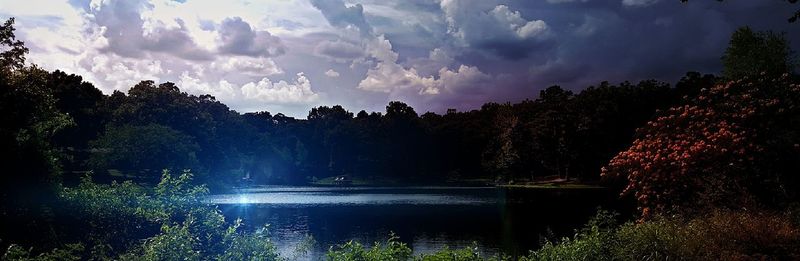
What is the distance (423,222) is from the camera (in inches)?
1534

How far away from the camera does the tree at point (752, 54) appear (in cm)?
6819

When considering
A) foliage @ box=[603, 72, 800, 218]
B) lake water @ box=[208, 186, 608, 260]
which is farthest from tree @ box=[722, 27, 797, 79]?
foliage @ box=[603, 72, 800, 218]

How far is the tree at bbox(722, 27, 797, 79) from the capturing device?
68.2m

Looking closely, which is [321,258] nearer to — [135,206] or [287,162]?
[135,206]

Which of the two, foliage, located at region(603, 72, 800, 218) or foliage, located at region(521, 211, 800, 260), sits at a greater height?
foliage, located at region(603, 72, 800, 218)

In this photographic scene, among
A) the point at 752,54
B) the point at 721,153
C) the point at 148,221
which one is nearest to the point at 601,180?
the point at 721,153

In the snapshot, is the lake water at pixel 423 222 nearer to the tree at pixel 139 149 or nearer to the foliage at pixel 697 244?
the foliage at pixel 697 244

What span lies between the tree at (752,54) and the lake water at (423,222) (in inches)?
1147

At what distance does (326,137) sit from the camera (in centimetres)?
13112

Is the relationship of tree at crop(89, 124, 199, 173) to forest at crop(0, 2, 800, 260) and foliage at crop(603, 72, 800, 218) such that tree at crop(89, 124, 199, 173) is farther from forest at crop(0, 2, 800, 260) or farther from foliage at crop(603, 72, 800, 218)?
foliage at crop(603, 72, 800, 218)

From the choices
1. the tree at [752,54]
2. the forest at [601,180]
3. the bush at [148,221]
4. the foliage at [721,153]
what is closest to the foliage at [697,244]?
the forest at [601,180]

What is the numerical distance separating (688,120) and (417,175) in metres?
109

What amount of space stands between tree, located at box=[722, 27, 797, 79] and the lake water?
95.6 ft

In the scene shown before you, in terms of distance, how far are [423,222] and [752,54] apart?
47.6 metres
